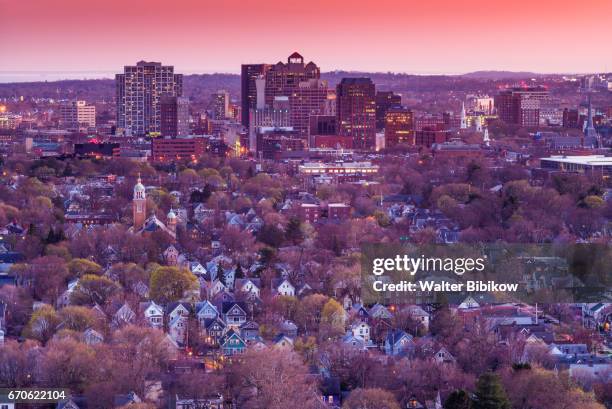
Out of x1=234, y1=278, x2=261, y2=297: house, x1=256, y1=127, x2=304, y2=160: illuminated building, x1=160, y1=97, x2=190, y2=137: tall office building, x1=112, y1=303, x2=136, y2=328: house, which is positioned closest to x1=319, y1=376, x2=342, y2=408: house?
x1=112, y1=303, x2=136, y2=328: house

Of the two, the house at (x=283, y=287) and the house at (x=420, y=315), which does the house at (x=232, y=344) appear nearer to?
the house at (x=420, y=315)

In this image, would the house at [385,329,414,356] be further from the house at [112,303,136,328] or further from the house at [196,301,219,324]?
the house at [112,303,136,328]

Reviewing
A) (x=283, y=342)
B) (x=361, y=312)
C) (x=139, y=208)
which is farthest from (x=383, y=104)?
(x=283, y=342)

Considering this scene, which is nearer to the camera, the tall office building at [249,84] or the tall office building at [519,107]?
the tall office building at [249,84]

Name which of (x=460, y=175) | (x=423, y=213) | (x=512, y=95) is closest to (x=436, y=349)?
(x=423, y=213)

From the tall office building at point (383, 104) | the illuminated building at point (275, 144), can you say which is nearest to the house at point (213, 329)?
the illuminated building at point (275, 144)
